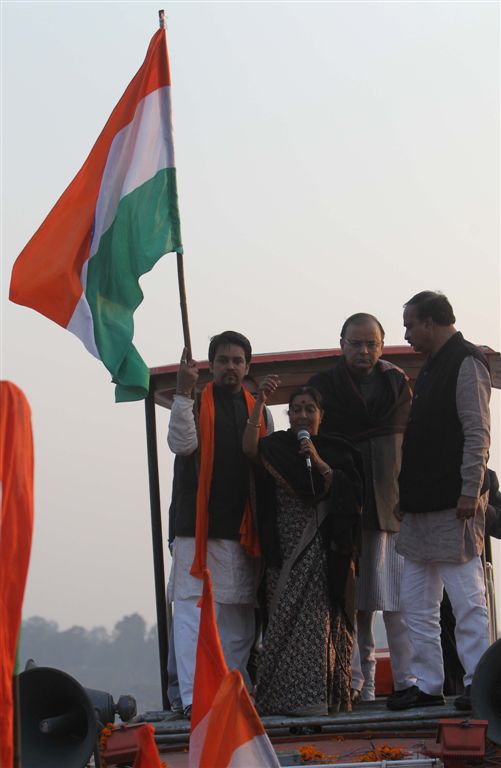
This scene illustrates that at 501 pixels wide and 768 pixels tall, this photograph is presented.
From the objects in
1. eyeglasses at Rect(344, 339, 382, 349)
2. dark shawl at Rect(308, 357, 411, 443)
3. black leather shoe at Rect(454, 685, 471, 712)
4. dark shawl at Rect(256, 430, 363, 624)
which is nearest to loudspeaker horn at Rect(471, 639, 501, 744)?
black leather shoe at Rect(454, 685, 471, 712)

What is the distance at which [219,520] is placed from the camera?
26.5ft

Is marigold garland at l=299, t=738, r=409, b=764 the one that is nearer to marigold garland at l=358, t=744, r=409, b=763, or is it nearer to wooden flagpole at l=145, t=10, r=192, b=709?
marigold garland at l=358, t=744, r=409, b=763

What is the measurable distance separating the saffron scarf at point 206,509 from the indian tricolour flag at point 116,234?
52cm

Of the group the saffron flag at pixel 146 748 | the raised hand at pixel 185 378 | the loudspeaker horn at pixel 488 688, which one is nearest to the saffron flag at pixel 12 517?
the saffron flag at pixel 146 748

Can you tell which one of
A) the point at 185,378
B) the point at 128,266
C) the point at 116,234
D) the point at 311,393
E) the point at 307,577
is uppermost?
the point at 116,234

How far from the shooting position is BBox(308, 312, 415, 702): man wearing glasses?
27.2 feet

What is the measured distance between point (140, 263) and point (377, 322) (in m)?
1.38

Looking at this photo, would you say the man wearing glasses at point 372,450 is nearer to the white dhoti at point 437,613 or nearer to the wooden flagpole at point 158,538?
the white dhoti at point 437,613

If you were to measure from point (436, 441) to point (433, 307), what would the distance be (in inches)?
28.2

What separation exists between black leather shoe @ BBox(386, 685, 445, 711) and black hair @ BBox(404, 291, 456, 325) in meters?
1.94

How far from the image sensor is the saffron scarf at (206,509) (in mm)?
8023

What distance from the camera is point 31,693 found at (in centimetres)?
681

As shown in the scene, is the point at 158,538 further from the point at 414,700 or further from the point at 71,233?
the point at 414,700

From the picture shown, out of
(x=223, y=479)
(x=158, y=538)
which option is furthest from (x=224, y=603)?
(x=158, y=538)
